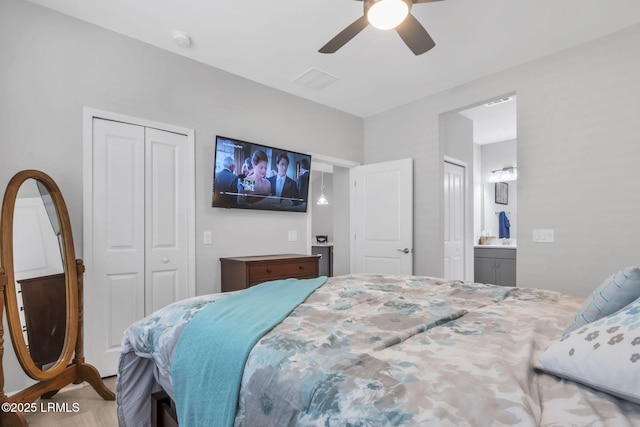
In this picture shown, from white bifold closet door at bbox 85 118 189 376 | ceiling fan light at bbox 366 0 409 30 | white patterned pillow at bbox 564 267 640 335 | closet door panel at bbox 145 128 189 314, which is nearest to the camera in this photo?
white patterned pillow at bbox 564 267 640 335

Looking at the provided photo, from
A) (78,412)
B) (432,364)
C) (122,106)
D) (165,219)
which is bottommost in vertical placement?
(78,412)

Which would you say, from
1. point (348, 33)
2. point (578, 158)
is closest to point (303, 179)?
point (348, 33)

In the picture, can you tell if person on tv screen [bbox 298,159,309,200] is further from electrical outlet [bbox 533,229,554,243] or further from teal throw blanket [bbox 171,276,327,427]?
teal throw blanket [bbox 171,276,327,427]

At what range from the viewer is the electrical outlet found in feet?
10.3

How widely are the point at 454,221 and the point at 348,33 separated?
3.24 metres

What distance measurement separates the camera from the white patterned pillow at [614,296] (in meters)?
1.00

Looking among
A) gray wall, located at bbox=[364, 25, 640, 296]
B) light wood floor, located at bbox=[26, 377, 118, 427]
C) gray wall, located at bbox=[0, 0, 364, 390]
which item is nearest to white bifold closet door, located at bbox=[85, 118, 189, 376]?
gray wall, located at bbox=[0, 0, 364, 390]

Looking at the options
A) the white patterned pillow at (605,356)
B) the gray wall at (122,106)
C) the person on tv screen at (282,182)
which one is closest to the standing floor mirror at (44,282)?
the gray wall at (122,106)

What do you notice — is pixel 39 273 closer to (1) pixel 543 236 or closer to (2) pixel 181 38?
(2) pixel 181 38

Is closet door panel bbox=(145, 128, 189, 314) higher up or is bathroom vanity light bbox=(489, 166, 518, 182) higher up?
bathroom vanity light bbox=(489, 166, 518, 182)

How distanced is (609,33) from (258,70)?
10.2 ft

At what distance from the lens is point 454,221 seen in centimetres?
472

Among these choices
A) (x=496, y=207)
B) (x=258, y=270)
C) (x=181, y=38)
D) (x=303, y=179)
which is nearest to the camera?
(x=181, y=38)

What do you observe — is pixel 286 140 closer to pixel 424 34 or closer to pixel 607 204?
pixel 424 34
